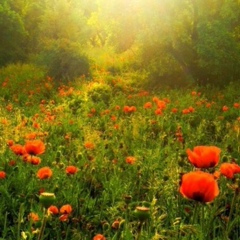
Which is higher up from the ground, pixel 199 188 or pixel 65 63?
pixel 199 188

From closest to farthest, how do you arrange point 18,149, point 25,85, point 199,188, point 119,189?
point 199,188, point 18,149, point 119,189, point 25,85

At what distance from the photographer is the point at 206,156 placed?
2.16m

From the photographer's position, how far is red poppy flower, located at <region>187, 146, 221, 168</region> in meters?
2.15

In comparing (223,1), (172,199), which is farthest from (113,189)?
(223,1)

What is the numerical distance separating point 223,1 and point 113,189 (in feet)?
47.3

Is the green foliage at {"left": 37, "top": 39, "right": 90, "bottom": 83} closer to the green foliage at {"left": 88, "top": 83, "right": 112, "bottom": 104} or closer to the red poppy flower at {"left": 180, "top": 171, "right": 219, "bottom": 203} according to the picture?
the green foliage at {"left": 88, "top": 83, "right": 112, "bottom": 104}

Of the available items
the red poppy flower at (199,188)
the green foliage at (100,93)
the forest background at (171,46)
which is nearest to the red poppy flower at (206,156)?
the red poppy flower at (199,188)

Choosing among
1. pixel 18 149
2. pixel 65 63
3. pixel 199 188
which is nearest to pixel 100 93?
pixel 65 63

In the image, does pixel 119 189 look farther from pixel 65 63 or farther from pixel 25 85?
pixel 65 63

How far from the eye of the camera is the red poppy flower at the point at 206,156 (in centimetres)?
215

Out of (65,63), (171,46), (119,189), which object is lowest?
(65,63)

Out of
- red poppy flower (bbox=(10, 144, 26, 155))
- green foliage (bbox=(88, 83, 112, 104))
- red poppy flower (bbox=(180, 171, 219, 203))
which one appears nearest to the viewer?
red poppy flower (bbox=(180, 171, 219, 203))

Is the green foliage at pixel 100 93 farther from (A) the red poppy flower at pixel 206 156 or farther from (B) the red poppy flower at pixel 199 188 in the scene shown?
(B) the red poppy flower at pixel 199 188

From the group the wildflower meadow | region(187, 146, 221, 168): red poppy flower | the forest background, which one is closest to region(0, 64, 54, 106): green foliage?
A: the forest background
